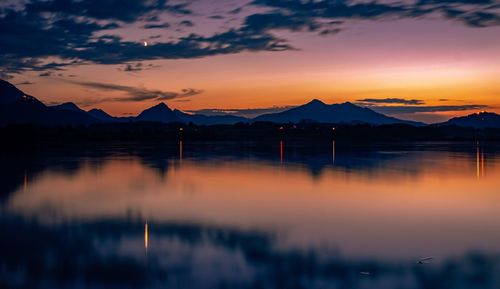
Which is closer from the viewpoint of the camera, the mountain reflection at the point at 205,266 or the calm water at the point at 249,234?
the mountain reflection at the point at 205,266

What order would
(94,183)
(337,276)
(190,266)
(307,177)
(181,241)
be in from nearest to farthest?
1. (337,276)
2. (190,266)
3. (181,241)
4. (94,183)
5. (307,177)

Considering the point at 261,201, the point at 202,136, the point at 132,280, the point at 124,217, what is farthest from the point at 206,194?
the point at 202,136

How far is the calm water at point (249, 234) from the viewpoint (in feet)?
25.8

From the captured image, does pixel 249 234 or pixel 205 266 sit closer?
pixel 205 266

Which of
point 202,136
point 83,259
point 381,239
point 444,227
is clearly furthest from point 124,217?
point 202,136

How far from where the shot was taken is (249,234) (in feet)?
36.5

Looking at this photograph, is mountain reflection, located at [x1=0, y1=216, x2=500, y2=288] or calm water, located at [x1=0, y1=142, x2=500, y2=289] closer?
mountain reflection, located at [x1=0, y1=216, x2=500, y2=288]

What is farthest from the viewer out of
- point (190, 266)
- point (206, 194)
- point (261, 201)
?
point (206, 194)

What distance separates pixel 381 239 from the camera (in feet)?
34.8

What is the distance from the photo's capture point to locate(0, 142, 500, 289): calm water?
25.8 ft

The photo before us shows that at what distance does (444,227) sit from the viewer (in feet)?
39.8

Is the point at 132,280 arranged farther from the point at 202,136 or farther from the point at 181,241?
the point at 202,136

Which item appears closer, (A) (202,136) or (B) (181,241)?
(B) (181,241)

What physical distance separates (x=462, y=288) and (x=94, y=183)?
17.6m
